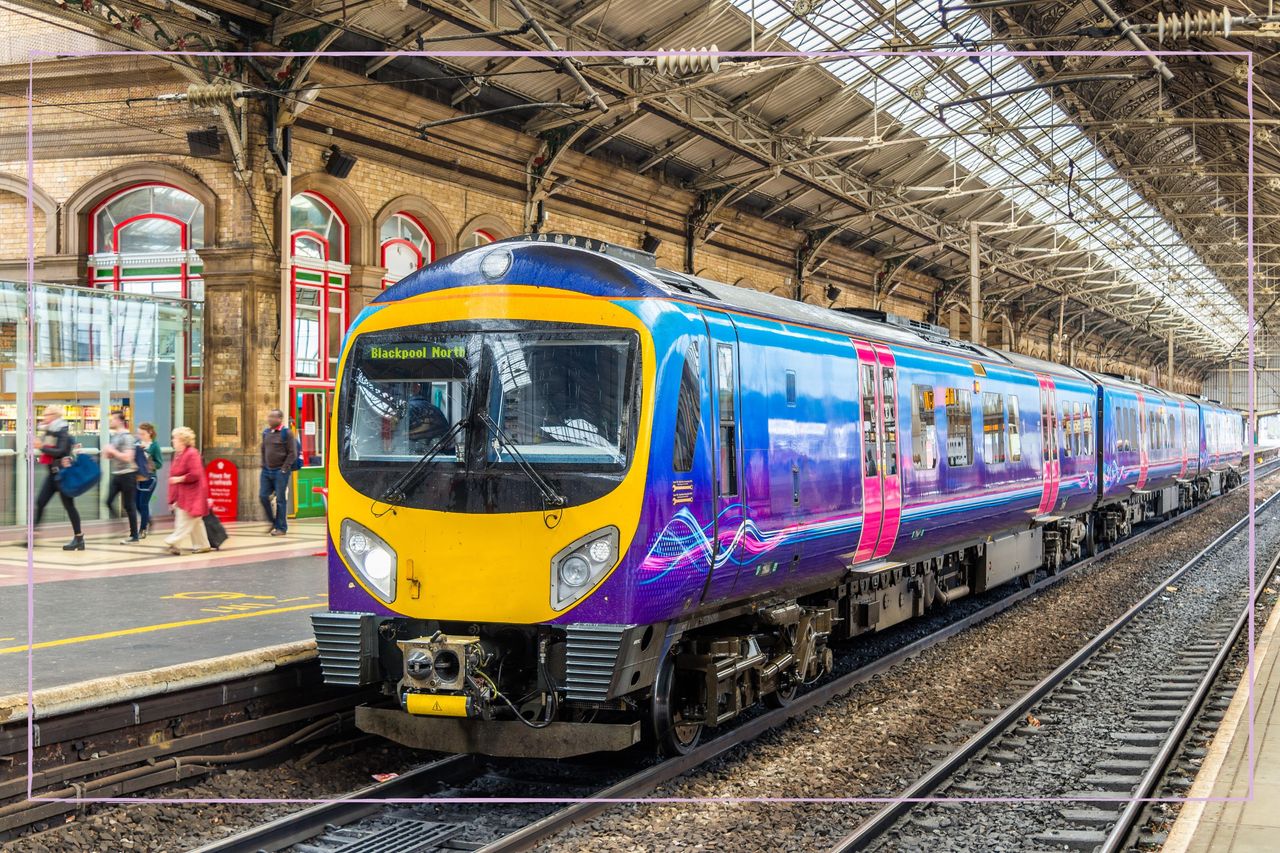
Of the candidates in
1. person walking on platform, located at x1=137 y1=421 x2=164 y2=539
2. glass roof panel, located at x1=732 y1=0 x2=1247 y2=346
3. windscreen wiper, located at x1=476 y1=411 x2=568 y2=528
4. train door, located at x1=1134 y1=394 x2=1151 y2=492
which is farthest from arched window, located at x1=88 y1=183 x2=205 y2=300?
train door, located at x1=1134 y1=394 x2=1151 y2=492

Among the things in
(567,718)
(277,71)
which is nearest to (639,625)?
(567,718)

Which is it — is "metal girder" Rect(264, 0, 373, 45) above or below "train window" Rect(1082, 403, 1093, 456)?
above

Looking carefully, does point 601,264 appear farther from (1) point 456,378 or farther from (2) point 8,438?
(2) point 8,438

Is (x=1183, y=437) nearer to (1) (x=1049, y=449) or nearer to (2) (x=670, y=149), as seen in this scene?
(2) (x=670, y=149)

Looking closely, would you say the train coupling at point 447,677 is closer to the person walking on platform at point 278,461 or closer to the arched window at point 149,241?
the person walking on platform at point 278,461

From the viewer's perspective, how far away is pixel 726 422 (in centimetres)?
745

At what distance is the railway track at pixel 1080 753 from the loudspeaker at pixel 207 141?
14801mm

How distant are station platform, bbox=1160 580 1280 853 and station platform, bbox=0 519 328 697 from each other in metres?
5.83

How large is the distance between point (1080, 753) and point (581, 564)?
4142mm

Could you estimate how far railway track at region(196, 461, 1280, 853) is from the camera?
6.14 meters

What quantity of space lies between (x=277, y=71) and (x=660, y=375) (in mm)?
14308

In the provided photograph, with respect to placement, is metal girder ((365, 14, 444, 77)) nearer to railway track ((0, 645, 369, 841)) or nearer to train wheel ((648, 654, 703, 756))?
railway track ((0, 645, 369, 841))

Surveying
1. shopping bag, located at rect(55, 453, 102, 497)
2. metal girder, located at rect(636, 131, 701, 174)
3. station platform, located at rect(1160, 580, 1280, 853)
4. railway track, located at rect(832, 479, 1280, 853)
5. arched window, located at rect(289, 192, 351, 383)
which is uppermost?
metal girder, located at rect(636, 131, 701, 174)

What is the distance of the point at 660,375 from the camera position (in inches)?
263
